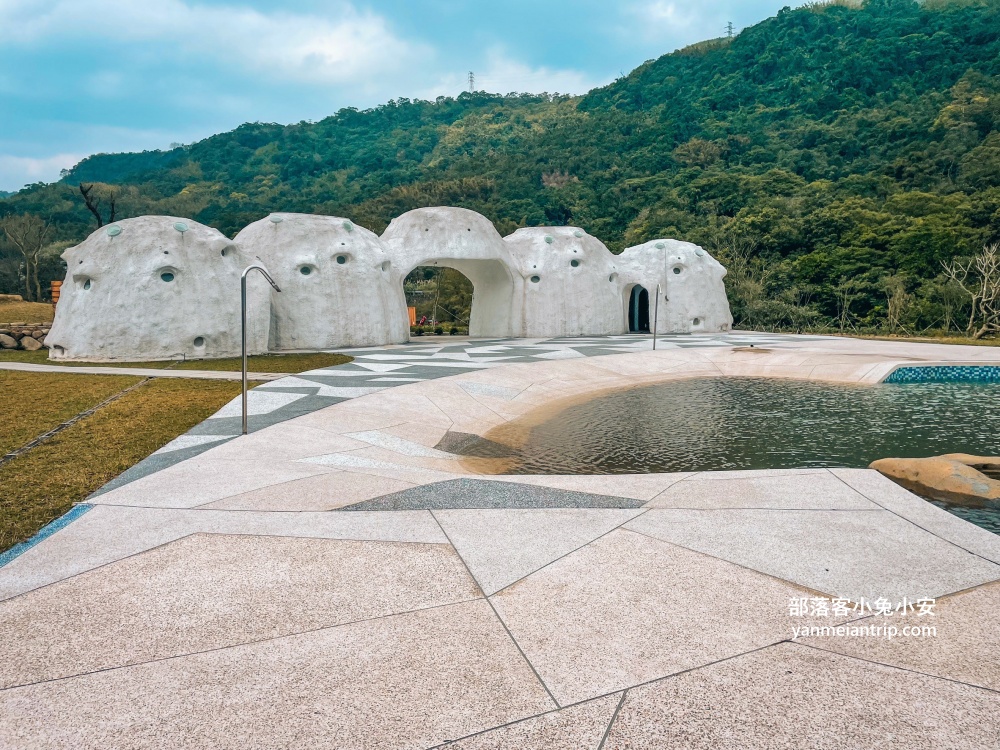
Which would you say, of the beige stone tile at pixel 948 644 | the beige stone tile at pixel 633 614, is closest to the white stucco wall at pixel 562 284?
the beige stone tile at pixel 633 614

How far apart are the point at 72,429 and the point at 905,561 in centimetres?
758

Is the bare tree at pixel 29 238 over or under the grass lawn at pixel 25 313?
over

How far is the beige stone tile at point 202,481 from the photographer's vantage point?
13.2 ft

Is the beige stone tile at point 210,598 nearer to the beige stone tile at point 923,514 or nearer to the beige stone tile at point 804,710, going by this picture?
the beige stone tile at point 804,710

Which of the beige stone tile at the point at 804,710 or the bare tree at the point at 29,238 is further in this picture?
the bare tree at the point at 29,238

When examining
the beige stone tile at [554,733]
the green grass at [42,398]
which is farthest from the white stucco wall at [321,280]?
the beige stone tile at [554,733]

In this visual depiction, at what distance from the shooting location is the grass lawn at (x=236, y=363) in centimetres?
1267

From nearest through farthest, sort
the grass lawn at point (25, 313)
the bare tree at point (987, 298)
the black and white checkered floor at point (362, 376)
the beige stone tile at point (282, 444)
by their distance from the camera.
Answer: the beige stone tile at point (282, 444)
the black and white checkered floor at point (362, 376)
the grass lawn at point (25, 313)
the bare tree at point (987, 298)

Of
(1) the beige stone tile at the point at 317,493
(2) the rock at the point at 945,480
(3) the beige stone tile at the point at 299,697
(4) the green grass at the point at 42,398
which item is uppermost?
(4) the green grass at the point at 42,398

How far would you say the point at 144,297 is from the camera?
14.4 meters

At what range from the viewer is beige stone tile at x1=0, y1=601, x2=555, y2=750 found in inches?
68.6

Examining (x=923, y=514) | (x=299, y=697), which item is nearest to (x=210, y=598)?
(x=299, y=697)

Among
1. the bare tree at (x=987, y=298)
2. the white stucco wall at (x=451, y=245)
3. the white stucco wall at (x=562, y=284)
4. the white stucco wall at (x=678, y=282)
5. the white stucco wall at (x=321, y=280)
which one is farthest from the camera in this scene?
the white stucco wall at (x=678, y=282)

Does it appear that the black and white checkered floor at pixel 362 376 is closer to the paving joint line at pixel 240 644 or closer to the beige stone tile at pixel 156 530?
the beige stone tile at pixel 156 530
